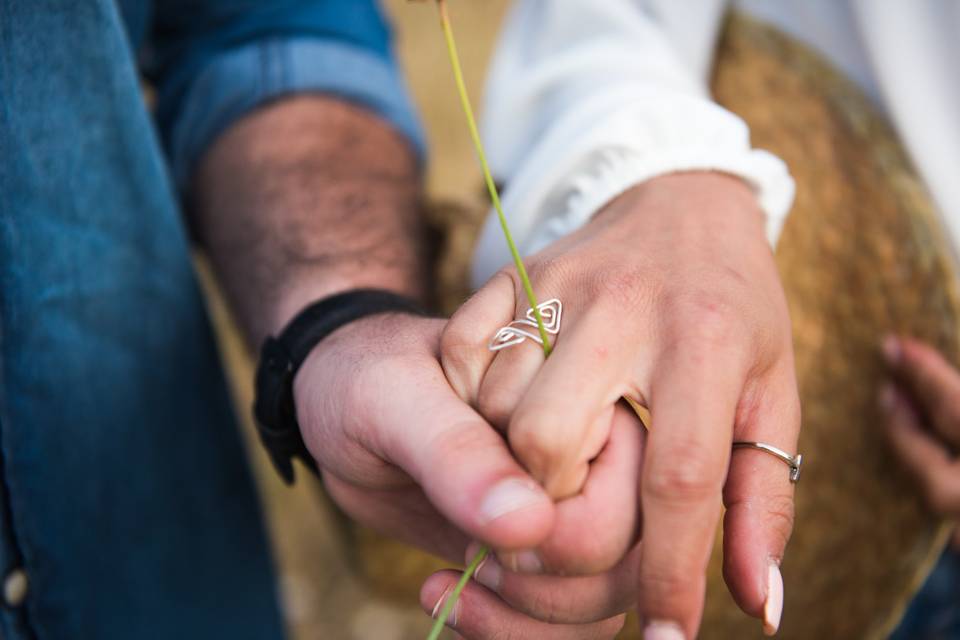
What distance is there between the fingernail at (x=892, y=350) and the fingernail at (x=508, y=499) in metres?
0.53

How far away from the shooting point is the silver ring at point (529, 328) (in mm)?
459

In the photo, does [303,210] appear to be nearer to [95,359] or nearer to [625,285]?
[95,359]

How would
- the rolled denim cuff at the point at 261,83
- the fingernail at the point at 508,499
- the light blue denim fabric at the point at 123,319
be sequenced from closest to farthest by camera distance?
Result: the fingernail at the point at 508,499 < the light blue denim fabric at the point at 123,319 < the rolled denim cuff at the point at 261,83

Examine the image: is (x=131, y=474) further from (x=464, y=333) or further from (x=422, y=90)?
(x=422, y=90)

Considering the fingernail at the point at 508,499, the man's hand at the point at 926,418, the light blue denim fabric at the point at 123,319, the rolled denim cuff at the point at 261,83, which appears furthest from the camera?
the rolled denim cuff at the point at 261,83

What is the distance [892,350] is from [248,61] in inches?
30.4

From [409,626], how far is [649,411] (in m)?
1.05

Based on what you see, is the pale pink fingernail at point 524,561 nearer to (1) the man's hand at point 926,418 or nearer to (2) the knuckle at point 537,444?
(2) the knuckle at point 537,444

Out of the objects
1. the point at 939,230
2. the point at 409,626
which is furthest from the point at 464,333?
the point at 409,626

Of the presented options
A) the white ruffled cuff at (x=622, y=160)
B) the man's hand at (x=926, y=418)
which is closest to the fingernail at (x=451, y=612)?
the white ruffled cuff at (x=622, y=160)

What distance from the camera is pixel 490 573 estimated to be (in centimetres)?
44

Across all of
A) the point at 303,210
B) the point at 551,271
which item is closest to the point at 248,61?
the point at 303,210

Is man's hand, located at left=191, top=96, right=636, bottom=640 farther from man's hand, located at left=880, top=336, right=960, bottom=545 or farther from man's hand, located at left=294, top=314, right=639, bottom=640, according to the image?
man's hand, located at left=880, top=336, right=960, bottom=545

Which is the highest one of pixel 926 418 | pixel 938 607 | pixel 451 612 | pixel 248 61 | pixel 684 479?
pixel 248 61
